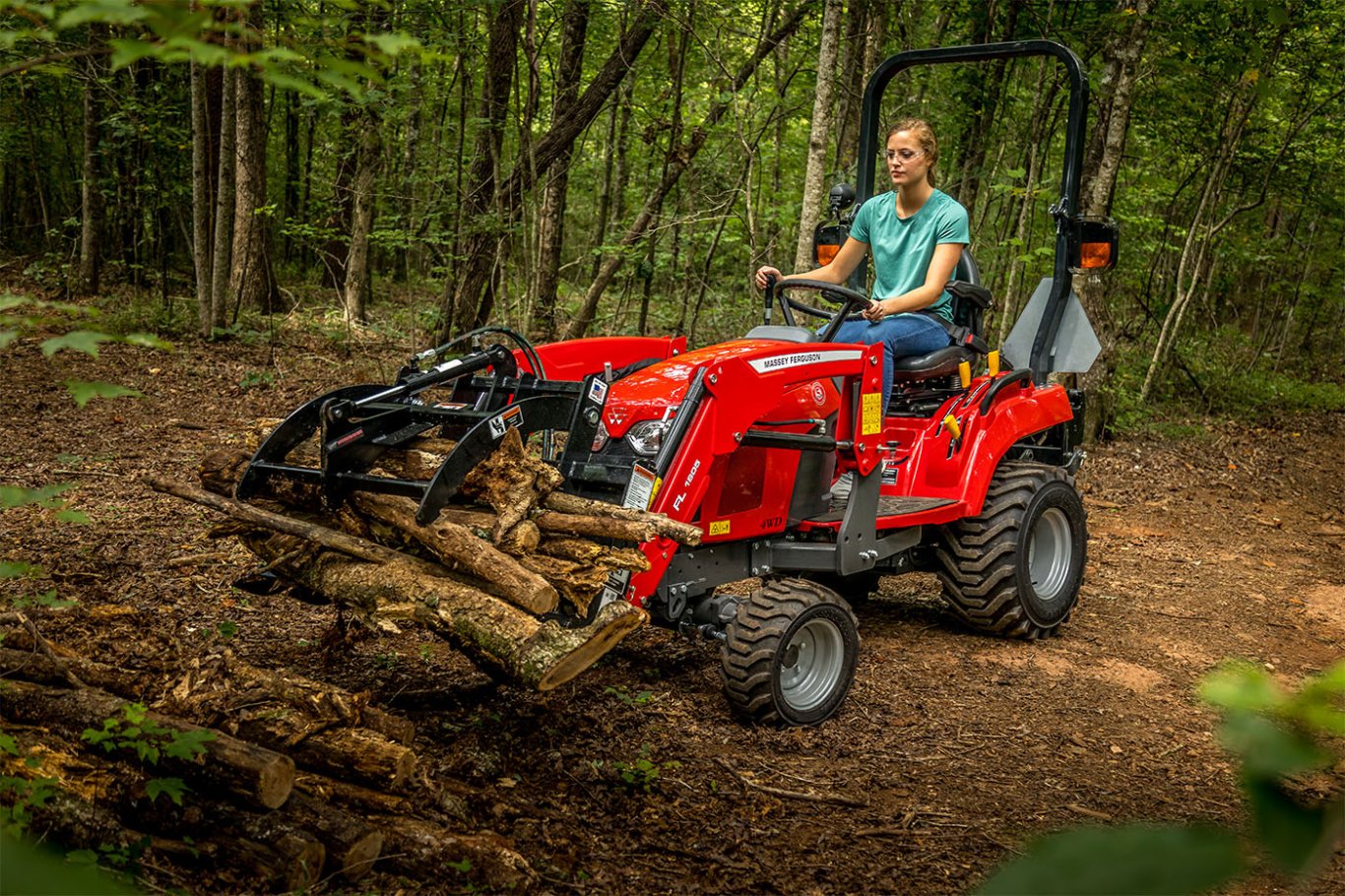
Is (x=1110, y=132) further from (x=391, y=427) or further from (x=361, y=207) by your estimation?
(x=391, y=427)

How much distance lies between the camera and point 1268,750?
727 millimetres

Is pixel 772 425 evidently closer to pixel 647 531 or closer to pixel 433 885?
pixel 647 531

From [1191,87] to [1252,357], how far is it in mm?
9290

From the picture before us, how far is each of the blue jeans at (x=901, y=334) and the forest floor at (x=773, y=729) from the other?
59.2 inches

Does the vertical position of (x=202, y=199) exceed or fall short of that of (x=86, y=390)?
it exceeds it

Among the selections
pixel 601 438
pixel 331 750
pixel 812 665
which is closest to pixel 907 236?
pixel 601 438

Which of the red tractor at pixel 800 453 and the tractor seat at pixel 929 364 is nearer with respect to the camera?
the red tractor at pixel 800 453

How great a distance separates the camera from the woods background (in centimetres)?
990

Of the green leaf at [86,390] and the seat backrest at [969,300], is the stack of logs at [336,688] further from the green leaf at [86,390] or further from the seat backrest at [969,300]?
the seat backrest at [969,300]

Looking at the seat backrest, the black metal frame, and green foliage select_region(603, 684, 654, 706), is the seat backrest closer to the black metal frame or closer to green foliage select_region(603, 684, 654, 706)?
the black metal frame

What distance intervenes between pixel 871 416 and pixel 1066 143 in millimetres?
2101

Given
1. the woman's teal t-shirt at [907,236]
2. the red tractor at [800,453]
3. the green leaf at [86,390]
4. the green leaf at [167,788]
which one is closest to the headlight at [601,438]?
the red tractor at [800,453]

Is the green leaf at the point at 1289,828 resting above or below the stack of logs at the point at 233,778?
above

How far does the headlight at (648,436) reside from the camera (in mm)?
4141
